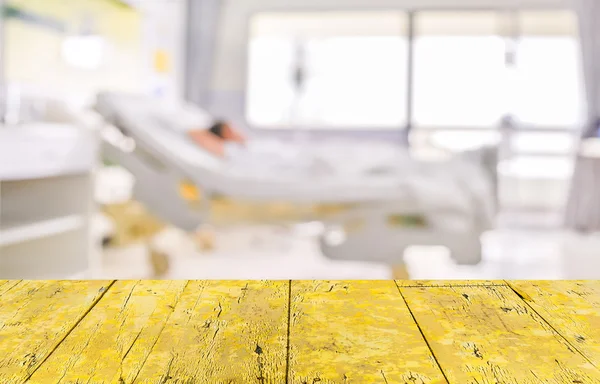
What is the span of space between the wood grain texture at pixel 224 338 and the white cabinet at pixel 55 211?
1620 mm

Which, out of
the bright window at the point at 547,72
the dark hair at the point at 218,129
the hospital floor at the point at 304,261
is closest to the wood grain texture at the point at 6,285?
the hospital floor at the point at 304,261

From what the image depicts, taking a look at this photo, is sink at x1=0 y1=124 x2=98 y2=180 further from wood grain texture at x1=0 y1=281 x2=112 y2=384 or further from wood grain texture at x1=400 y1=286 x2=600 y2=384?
wood grain texture at x1=400 y1=286 x2=600 y2=384

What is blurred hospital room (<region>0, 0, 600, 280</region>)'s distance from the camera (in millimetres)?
2539

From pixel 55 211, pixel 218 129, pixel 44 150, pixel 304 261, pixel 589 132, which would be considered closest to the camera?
pixel 44 150

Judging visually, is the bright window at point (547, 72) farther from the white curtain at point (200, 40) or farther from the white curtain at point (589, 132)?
the white curtain at point (200, 40)

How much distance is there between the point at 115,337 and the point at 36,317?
0.16 m

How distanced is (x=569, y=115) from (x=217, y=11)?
307 cm

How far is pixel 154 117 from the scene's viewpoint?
291 centimetres

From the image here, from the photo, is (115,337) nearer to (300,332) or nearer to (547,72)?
(300,332)

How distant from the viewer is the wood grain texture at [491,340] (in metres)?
0.67

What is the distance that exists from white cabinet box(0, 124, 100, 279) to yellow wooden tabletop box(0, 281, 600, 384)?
1.48m

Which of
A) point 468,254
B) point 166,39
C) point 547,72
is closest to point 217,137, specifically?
point 468,254

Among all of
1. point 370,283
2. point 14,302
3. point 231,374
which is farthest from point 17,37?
point 231,374

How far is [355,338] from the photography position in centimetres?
77
